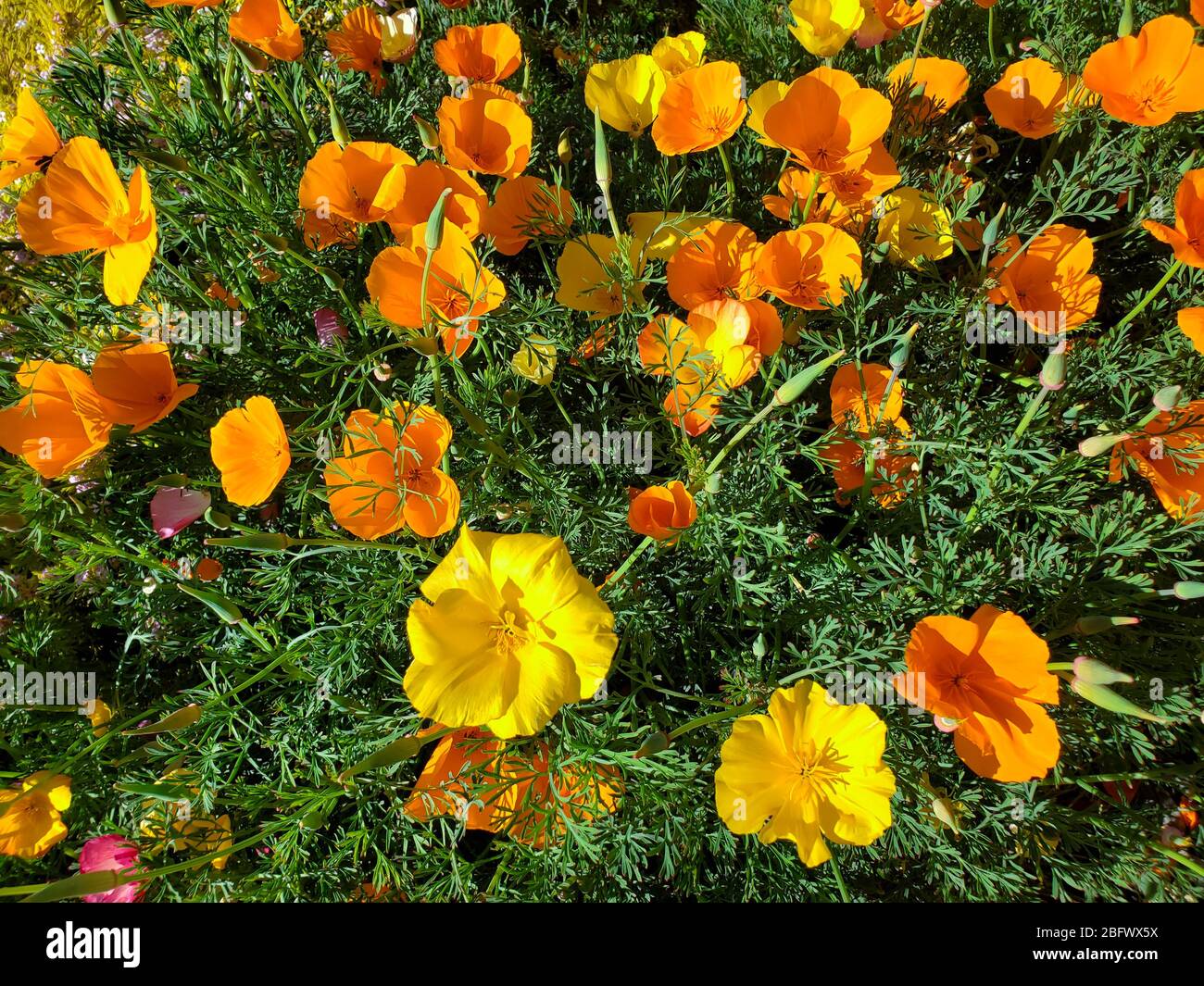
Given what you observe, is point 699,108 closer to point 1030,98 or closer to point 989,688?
point 1030,98

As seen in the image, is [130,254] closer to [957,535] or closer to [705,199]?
[705,199]

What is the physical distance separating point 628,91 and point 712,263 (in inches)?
21.3

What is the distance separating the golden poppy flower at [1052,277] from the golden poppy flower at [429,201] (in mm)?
1096

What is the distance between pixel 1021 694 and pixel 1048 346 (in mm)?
988

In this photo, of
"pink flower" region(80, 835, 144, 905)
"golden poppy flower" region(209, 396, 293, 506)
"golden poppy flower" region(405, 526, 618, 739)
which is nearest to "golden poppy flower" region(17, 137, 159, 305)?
"golden poppy flower" region(209, 396, 293, 506)

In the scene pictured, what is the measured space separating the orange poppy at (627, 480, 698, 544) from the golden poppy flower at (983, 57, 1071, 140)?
1263mm

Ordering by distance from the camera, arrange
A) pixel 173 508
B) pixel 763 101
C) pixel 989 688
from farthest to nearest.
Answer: pixel 763 101
pixel 173 508
pixel 989 688

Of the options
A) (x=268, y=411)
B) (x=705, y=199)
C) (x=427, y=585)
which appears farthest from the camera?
(x=705, y=199)

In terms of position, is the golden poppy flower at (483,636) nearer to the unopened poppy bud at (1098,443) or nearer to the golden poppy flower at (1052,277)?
the unopened poppy bud at (1098,443)

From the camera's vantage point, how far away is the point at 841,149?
160 cm

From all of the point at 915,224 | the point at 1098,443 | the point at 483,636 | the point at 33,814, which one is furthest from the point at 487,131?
the point at 33,814

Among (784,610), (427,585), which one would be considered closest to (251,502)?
(427,585)

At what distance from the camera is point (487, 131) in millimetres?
1627

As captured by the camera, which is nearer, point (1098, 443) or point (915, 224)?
point (1098, 443)
